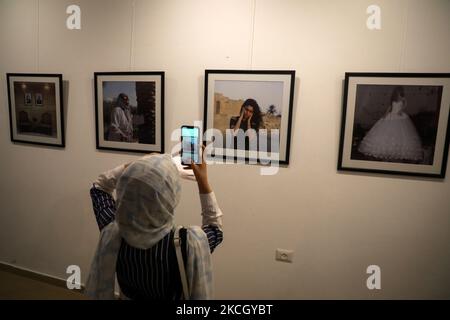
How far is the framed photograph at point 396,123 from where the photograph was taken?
1.57 meters

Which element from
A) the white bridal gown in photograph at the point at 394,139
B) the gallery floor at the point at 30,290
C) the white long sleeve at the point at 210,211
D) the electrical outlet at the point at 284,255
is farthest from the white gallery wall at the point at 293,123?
the white long sleeve at the point at 210,211

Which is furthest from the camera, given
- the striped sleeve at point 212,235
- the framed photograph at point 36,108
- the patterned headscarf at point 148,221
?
the framed photograph at point 36,108

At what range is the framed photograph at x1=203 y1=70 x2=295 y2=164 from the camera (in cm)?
179

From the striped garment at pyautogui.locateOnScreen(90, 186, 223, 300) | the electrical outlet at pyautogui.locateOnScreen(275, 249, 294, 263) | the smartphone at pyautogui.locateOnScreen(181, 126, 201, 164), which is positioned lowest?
the electrical outlet at pyautogui.locateOnScreen(275, 249, 294, 263)

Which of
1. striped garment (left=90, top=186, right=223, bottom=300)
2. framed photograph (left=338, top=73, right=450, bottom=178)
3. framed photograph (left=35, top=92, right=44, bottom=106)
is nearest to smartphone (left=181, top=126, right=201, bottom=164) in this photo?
striped garment (left=90, top=186, right=223, bottom=300)

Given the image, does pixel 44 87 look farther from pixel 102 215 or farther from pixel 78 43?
pixel 102 215

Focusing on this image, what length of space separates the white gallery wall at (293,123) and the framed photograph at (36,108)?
0.10m

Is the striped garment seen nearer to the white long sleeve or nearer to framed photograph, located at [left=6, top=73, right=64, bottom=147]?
the white long sleeve

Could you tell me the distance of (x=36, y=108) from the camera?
94.6 inches

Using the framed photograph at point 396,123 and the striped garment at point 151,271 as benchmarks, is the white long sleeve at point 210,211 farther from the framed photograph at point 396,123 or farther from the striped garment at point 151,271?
the framed photograph at point 396,123

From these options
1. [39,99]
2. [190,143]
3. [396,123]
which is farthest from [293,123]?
[39,99]

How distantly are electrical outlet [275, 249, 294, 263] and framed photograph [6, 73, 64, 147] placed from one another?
1.94m

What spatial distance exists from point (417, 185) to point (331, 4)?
46.6 inches

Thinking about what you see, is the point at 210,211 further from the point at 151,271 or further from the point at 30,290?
the point at 30,290
